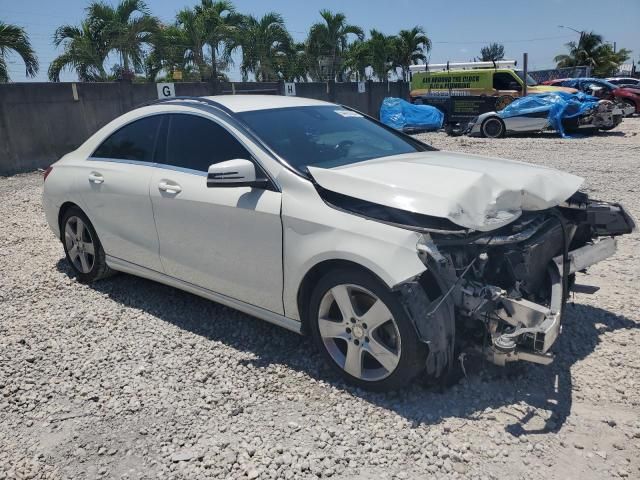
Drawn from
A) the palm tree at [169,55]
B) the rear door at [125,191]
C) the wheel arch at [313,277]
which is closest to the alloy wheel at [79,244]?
the rear door at [125,191]

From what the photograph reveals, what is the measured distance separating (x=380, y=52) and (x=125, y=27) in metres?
16.0

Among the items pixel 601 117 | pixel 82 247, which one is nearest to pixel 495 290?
pixel 82 247

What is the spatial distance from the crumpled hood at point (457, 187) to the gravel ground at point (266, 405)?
40.1 inches

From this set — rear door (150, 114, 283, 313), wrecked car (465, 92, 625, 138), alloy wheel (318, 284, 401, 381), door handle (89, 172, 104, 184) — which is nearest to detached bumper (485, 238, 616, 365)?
alloy wheel (318, 284, 401, 381)

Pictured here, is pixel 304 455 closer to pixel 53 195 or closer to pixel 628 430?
pixel 628 430

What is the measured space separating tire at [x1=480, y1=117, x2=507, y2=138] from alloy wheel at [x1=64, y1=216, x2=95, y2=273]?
49.6 feet

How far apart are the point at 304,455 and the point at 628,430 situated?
1.66 metres

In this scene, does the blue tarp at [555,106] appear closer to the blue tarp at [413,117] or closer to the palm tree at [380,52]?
the blue tarp at [413,117]

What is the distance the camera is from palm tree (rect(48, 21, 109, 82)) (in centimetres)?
2127

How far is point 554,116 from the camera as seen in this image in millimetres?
16688

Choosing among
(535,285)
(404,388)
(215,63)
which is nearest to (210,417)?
(404,388)

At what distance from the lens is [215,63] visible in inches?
1004

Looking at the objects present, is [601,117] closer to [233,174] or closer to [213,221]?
[213,221]

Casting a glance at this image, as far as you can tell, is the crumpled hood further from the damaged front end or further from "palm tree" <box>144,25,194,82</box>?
"palm tree" <box>144,25,194,82</box>
